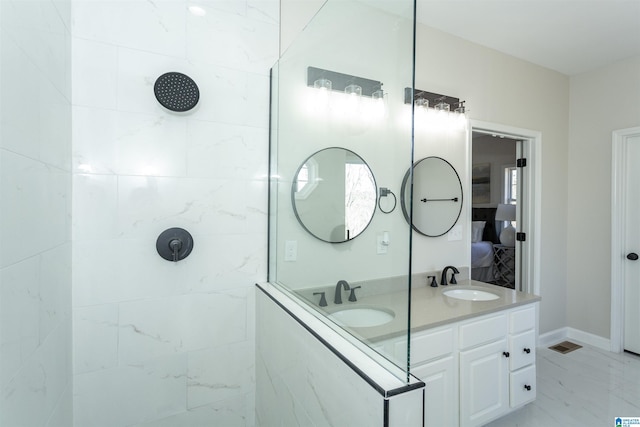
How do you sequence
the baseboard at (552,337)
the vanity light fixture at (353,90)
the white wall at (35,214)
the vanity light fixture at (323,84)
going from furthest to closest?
the baseboard at (552,337), the vanity light fixture at (323,84), the vanity light fixture at (353,90), the white wall at (35,214)

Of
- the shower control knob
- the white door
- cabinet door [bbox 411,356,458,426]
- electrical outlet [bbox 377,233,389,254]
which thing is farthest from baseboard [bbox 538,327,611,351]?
the shower control knob

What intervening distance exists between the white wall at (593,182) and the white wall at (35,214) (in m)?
4.06

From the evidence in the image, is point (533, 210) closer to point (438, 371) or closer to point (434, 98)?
point (434, 98)

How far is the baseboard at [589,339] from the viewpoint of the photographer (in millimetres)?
2911

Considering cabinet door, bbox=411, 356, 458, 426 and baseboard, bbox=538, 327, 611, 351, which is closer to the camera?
cabinet door, bbox=411, 356, 458, 426

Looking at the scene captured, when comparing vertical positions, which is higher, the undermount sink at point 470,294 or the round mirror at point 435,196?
the round mirror at point 435,196

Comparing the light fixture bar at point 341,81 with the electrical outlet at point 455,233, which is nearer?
the light fixture bar at point 341,81

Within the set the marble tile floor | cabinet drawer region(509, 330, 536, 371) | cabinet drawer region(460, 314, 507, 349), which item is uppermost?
cabinet drawer region(460, 314, 507, 349)

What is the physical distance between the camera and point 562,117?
3.11 meters

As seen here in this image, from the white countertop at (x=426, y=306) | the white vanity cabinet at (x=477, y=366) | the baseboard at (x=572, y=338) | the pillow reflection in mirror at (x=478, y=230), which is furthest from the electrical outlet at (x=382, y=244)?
the pillow reflection in mirror at (x=478, y=230)

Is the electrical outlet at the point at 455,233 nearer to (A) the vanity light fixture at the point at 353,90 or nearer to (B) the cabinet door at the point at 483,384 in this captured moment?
(B) the cabinet door at the point at 483,384

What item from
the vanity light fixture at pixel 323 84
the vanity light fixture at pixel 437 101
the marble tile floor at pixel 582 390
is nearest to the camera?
the vanity light fixture at pixel 323 84

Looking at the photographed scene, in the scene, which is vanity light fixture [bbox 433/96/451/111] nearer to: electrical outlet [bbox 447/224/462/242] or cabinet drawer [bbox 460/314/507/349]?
electrical outlet [bbox 447/224/462/242]

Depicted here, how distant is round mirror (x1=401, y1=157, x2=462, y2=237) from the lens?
2.22 m
